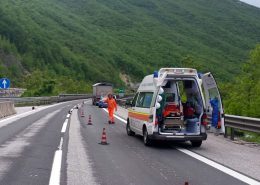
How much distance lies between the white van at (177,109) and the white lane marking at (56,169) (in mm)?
3108

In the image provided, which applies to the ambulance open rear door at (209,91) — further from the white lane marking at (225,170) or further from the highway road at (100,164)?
the white lane marking at (225,170)

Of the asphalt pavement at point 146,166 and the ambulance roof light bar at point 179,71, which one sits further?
the ambulance roof light bar at point 179,71

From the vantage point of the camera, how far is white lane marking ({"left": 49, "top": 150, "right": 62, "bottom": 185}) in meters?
8.98

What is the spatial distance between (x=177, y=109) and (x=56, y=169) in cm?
557

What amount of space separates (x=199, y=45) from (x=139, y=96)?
177000 millimetres

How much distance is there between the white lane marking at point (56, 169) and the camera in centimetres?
898

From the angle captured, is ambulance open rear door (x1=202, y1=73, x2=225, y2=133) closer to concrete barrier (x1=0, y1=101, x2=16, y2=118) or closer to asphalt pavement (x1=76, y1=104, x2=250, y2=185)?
asphalt pavement (x1=76, y1=104, x2=250, y2=185)

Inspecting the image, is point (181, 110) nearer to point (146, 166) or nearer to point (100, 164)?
point (146, 166)

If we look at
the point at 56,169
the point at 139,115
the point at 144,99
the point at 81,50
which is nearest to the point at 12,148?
the point at 56,169

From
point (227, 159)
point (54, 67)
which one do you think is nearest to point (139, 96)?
point (227, 159)

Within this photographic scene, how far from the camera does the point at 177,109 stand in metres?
14.8

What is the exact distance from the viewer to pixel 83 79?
115000 millimetres

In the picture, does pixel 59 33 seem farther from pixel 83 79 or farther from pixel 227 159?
pixel 227 159

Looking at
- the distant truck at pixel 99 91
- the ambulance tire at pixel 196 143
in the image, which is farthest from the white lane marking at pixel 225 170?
the distant truck at pixel 99 91
